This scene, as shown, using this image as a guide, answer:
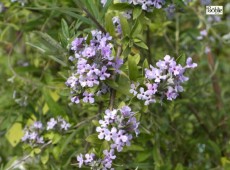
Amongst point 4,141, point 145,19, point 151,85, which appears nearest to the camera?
point 151,85

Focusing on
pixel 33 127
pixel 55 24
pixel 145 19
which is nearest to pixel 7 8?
pixel 55 24

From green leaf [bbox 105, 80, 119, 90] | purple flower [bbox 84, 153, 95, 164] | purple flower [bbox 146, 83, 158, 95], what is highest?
green leaf [bbox 105, 80, 119, 90]

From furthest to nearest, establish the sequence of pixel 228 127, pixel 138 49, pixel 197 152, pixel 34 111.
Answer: pixel 228 127
pixel 197 152
pixel 34 111
pixel 138 49

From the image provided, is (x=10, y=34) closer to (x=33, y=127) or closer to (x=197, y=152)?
(x=33, y=127)

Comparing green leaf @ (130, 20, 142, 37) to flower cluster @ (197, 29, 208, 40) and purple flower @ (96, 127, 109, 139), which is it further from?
flower cluster @ (197, 29, 208, 40)

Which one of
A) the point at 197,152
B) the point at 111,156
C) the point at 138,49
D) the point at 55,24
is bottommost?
the point at 111,156

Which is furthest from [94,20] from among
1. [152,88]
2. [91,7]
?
[152,88]

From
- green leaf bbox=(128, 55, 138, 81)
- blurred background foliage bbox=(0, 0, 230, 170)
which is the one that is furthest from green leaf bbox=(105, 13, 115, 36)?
green leaf bbox=(128, 55, 138, 81)
